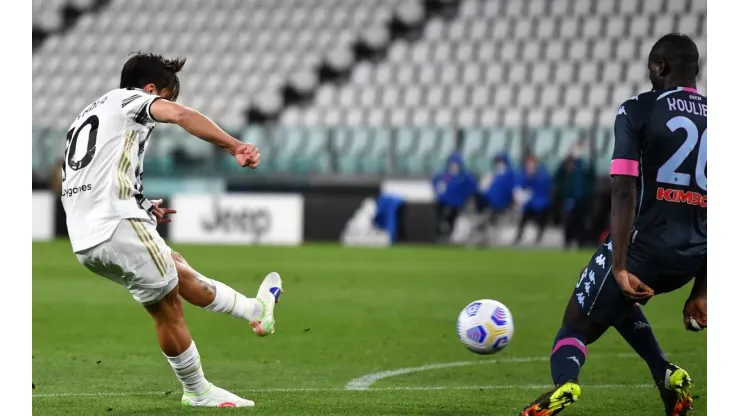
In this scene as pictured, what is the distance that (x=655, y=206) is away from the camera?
4789 millimetres

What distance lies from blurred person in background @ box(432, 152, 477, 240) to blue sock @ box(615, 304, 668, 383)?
51.1 feet

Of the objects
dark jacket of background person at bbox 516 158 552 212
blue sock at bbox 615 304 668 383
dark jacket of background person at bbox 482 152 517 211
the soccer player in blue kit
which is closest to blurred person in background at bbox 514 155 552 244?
dark jacket of background person at bbox 516 158 552 212

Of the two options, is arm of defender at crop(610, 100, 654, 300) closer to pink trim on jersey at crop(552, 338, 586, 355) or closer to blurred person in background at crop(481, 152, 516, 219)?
pink trim on jersey at crop(552, 338, 586, 355)

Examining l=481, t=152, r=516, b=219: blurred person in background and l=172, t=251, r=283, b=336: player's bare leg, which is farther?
l=481, t=152, r=516, b=219: blurred person in background

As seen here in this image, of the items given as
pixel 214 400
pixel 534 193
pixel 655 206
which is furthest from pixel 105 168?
pixel 534 193

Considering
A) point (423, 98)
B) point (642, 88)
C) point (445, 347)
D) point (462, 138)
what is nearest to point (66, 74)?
point (423, 98)

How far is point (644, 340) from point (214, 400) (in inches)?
79.3

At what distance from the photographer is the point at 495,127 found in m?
22.6

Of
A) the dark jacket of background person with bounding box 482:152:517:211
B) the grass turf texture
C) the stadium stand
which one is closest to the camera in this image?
the grass turf texture

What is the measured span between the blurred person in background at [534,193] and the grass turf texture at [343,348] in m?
5.87

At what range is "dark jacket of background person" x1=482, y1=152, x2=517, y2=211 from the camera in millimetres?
21234

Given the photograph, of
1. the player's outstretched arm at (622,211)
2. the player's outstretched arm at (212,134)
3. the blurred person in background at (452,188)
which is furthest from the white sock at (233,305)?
the blurred person in background at (452,188)
